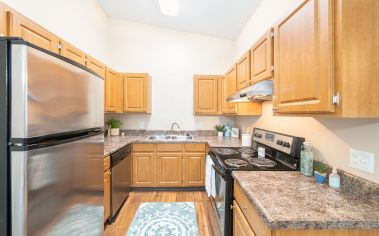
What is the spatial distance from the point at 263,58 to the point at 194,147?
6.40 feet

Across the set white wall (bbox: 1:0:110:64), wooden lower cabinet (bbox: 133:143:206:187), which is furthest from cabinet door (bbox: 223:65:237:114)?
white wall (bbox: 1:0:110:64)

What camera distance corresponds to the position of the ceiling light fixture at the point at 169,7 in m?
2.66

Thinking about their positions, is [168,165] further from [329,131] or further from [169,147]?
[329,131]

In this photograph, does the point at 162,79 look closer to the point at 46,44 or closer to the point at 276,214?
the point at 46,44

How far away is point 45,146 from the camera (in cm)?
88

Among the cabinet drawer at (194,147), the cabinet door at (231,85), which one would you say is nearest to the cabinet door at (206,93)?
the cabinet door at (231,85)

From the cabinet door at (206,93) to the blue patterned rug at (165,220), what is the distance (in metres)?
1.66

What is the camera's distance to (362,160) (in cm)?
107

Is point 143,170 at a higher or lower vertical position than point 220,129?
lower

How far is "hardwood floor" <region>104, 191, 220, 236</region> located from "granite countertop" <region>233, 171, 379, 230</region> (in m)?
0.92

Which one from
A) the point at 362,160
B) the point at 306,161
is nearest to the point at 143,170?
the point at 306,161

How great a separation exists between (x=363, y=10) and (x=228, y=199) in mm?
1364

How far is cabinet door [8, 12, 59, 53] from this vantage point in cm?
130

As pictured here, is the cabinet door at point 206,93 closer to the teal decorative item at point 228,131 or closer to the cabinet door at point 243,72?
the teal decorative item at point 228,131
